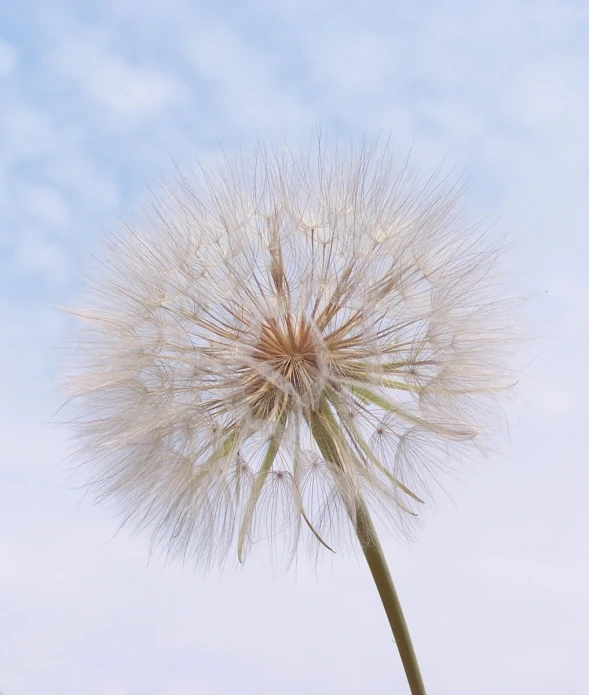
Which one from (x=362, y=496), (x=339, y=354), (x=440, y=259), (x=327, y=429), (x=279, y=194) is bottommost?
(x=362, y=496)

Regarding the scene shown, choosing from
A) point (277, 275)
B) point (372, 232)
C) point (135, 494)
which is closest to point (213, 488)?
point (135, 494)

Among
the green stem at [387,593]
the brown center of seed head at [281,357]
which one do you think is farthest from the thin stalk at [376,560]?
the brown center of seed head at [281,357]

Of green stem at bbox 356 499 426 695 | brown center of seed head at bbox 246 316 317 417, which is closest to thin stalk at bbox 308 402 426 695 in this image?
green stem at bbox 356 499 426 695

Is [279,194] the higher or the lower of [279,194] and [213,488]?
the higher

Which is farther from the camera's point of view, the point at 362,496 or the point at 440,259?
the point at 440,259

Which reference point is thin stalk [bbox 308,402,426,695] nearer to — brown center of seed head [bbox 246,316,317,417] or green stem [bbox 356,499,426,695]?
green stem [bbox 356,499,426,695]

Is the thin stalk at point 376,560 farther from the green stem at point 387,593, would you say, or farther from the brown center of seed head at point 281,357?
the brown center of seed head at point 281,357

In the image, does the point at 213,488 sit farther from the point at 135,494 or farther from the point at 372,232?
the point at 372,232
